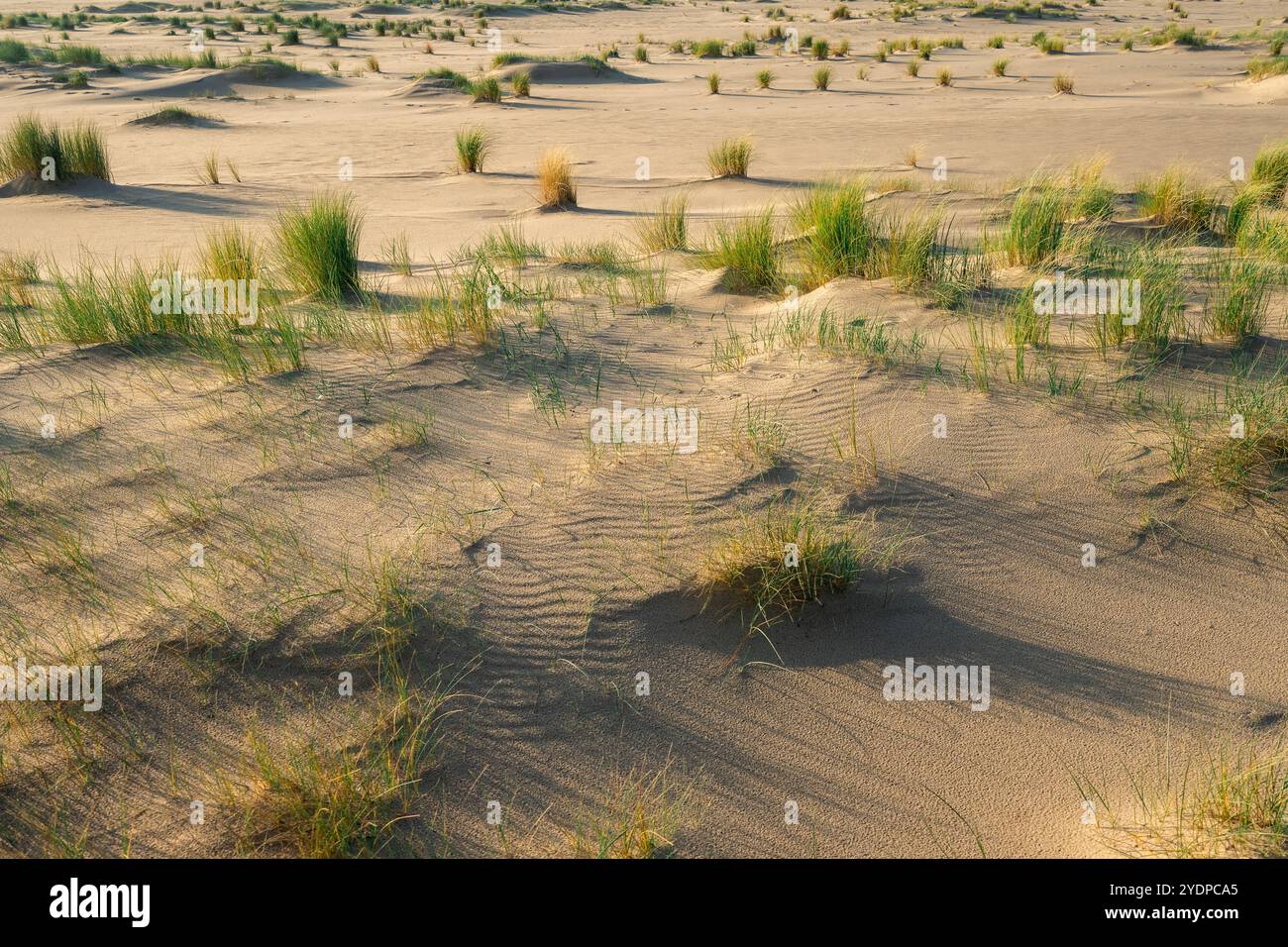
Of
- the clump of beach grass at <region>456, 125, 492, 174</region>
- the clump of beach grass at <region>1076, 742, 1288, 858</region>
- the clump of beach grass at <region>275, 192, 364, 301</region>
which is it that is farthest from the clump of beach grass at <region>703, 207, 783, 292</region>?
the clump of beach grass at <region>456, 125, 492, 174</region>

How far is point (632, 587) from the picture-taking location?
336 cm

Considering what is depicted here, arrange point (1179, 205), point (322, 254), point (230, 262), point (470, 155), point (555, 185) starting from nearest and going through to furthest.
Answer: point (230, 262) → point (322, 254) → point (1179, 205) → point (555, 185) → point (470, 155)

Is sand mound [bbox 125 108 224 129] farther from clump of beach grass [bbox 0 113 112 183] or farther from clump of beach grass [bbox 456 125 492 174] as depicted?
clump of beach grass [bbox 456 125 492 174]

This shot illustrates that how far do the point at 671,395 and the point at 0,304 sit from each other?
4.72 metres

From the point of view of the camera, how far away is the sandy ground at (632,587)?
2611mm

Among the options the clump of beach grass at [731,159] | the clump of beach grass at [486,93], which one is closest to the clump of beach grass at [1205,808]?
the clump of beach grass at [731,159]

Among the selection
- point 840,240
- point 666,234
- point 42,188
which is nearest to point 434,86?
point 42,188

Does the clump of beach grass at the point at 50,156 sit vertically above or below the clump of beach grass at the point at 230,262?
above

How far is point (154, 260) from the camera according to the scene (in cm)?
773

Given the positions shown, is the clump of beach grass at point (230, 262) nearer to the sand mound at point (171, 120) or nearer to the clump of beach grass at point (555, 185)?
the clump of beach grass at point (555, 185)

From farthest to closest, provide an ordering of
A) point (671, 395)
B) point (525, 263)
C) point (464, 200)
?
point (464, 200) → point (525, 263) → point (671, 395)

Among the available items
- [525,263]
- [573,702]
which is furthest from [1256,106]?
[573,702]

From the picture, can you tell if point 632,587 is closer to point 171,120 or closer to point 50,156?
point 50,156
